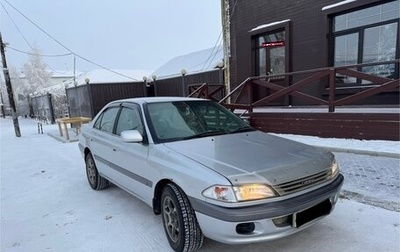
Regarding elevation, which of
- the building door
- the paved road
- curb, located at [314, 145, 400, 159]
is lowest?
the paved road

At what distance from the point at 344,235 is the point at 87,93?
1354 cm

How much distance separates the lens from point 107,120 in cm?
Answer: 443

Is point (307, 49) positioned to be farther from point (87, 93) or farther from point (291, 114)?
point (87, 93)

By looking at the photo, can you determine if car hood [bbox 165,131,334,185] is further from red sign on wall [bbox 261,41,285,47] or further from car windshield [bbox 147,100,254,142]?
red sign on wall [bbox 261,41,285,47]

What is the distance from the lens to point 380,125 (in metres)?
5.75

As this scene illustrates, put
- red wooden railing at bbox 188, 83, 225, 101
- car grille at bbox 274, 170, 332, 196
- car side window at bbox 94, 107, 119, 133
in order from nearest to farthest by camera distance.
Result: car grille at bbox 274, 170, 332, 196
car side window at bbox 94, 107, 119, 133
red wooden railing at bbox 188, 83, 225, 101

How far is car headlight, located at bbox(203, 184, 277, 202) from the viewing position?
2270 mm

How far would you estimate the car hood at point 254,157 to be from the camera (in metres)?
2.37

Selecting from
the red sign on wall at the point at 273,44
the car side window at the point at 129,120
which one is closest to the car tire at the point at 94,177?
the car side window at the point at 129,120

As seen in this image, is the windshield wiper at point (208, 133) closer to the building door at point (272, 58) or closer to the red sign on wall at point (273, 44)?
the building door at point (272, 58)

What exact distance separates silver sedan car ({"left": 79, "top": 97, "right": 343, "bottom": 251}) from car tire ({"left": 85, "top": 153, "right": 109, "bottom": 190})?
885 millimetres

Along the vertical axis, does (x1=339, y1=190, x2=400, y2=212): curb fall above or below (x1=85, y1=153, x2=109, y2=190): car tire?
below

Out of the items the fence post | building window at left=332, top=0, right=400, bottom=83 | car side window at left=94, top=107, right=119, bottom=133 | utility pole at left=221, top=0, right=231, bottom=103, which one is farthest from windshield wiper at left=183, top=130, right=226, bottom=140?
utility pole at left=221, top=0, right=231, bottom=103

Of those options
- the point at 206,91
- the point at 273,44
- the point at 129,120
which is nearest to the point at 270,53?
the point at 273,44
